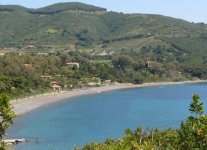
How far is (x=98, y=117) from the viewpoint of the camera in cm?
9344

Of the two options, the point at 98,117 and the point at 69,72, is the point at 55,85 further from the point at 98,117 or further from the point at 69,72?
the point at 98,117

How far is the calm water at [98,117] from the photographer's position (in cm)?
7094

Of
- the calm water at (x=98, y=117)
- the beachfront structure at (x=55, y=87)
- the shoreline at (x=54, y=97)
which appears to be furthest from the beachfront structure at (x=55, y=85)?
the calm water at (x=98, y=117)

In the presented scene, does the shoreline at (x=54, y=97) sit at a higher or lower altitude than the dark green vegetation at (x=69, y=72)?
lower

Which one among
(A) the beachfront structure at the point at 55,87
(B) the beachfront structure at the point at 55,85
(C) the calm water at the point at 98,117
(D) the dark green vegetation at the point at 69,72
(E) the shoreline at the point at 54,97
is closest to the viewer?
(C) the calm water at the point at 98,117

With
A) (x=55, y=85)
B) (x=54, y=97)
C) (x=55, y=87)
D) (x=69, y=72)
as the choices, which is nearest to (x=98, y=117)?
(x=54, y=97)

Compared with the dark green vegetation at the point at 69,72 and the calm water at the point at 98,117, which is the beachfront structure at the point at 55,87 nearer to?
the dark green vegetation at the point at 69,72

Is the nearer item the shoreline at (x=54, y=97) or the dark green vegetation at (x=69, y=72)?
the shoreline at (x=54, y=97)

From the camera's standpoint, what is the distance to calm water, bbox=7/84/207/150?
70938 mm

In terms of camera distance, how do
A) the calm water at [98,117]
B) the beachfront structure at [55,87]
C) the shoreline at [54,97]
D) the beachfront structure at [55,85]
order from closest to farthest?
the calm water at [98,117]
the shoreline at [54,97]
the beachfront structure at [55,87]
the beachfront structure at [55,85]

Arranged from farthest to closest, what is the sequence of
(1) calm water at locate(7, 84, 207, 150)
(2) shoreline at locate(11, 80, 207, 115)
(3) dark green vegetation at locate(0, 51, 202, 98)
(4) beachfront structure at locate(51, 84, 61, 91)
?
(4) beachfront structure at locate(51, 84, 61, 91) < (3) dark green vegetation at locate(0, 51, 202, 98) < (2) shoreline at locate(11, 80, 207, 115) < (1) calm water at locate(7, 84, 207, 150)

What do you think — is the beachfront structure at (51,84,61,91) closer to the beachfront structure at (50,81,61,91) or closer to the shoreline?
the beachfront structure at (50,81,61,91)

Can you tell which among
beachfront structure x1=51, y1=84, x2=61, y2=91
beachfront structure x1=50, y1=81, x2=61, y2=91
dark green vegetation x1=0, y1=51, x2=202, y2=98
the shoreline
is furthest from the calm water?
dark green vegetation x1=0, y1=51, x2=202, y2=98

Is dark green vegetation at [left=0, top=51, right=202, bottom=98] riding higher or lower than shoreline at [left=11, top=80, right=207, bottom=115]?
higher
